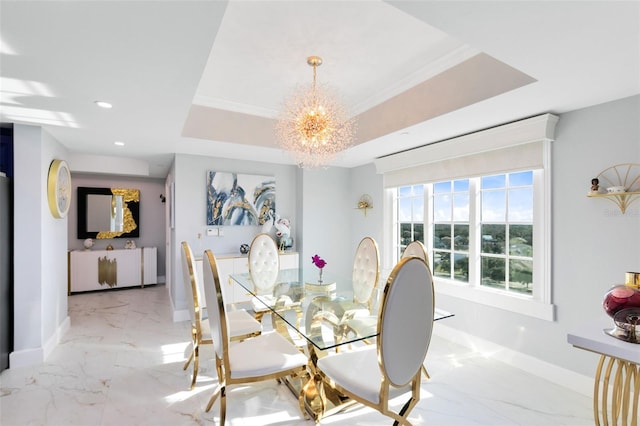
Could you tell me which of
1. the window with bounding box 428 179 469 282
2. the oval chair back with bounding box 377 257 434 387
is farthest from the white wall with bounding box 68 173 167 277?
the oval chair back with bounding box 377 257 434 387

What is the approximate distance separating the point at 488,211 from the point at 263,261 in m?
2.55

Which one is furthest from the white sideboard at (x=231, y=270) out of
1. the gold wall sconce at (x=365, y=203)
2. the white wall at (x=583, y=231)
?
the white wall at (x=583, y=231)

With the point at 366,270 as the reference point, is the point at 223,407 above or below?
below

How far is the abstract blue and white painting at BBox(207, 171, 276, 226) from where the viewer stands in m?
4.21

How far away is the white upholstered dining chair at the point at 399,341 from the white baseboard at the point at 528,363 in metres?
1.70

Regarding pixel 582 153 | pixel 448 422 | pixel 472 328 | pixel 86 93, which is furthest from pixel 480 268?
pixel 86 93

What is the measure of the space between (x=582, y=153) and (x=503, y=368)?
1.97m

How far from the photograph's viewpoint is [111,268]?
549cm

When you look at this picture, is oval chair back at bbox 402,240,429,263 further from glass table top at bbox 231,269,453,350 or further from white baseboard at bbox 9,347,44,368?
white baseboard at bbox 9,347,44,368

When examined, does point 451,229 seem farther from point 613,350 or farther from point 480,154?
point 613,350

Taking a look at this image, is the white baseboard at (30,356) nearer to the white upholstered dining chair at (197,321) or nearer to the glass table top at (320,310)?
the white upholstered dining chair at (197,321)

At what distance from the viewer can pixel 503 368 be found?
2.72m

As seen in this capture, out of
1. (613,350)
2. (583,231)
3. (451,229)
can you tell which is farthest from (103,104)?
(583,231)

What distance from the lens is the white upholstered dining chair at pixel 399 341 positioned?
4.83 ft
